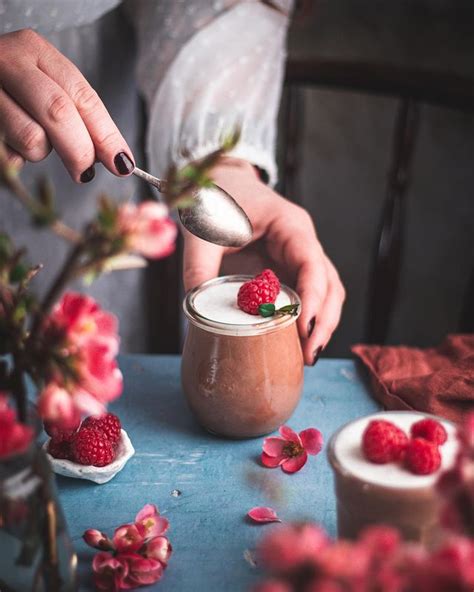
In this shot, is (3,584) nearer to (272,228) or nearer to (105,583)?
(105,583)

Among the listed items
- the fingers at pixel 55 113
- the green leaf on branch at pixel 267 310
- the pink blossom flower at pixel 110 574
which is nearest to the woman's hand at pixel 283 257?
the green leaf on branch at pixel 267 310

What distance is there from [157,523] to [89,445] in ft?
0.32

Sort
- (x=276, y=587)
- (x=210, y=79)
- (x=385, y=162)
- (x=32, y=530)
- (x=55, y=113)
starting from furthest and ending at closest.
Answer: (x=385, y=162) → (x=210, y=79) → (x=55, y=113) → (x=32, y=530) → (x=276, y=587)

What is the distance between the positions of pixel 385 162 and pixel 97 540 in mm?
1144

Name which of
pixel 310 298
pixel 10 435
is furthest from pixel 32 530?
pixel 310 298

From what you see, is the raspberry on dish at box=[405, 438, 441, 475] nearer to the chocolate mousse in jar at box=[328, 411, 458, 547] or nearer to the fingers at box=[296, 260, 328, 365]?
the chocolate mousse in jar at box=[328, 411, 458, 547]

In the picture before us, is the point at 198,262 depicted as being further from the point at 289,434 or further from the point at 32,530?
the point at 32,530

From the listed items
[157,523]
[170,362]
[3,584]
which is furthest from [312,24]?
[3,584]

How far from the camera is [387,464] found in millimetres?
474

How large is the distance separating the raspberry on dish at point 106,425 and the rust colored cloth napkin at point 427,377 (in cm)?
27

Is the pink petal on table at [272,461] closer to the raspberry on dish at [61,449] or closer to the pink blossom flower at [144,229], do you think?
the raspberry on dish at [61,449]

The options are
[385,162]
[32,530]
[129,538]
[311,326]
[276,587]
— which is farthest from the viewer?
[385,162]

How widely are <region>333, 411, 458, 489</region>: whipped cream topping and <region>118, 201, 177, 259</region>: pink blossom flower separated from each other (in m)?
0.21

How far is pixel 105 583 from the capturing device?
0.53 meters
